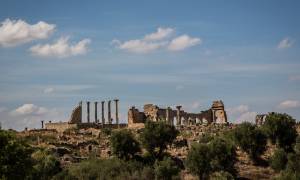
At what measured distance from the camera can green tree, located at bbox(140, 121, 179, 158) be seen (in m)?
81.3

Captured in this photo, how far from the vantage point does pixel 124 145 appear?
7888cm

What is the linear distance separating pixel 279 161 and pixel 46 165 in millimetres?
27206

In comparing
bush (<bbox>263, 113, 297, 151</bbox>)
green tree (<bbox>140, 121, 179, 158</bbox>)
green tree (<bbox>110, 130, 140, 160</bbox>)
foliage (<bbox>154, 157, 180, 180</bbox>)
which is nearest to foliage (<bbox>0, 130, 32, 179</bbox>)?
foliage (<bbox>154, 157, 180, 180</bbox>)

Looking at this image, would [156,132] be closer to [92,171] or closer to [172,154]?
[172,154]

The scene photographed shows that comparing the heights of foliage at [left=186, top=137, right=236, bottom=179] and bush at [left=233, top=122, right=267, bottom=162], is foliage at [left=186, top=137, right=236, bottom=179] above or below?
below

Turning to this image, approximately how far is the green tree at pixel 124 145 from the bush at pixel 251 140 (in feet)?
44.4

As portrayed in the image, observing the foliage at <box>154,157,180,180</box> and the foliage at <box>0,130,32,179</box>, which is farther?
the foliage at <box>154,157,180,180</box>

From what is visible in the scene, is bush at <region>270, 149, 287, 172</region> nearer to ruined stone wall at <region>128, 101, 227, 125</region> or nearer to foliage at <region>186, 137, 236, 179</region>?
foliage at <region>186, 137, 236, 179</region>

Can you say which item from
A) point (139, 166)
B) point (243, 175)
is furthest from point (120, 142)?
point (243, 175)

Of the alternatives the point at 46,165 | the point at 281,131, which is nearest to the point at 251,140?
the point at 281,131

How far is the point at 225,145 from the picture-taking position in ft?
253

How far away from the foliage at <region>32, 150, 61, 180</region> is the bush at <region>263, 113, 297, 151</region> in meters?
29.9

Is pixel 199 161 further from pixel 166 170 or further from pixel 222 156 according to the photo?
pixel 166 170

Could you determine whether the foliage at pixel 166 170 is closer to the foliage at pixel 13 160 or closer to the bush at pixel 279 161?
the bush at pixel 279 161
